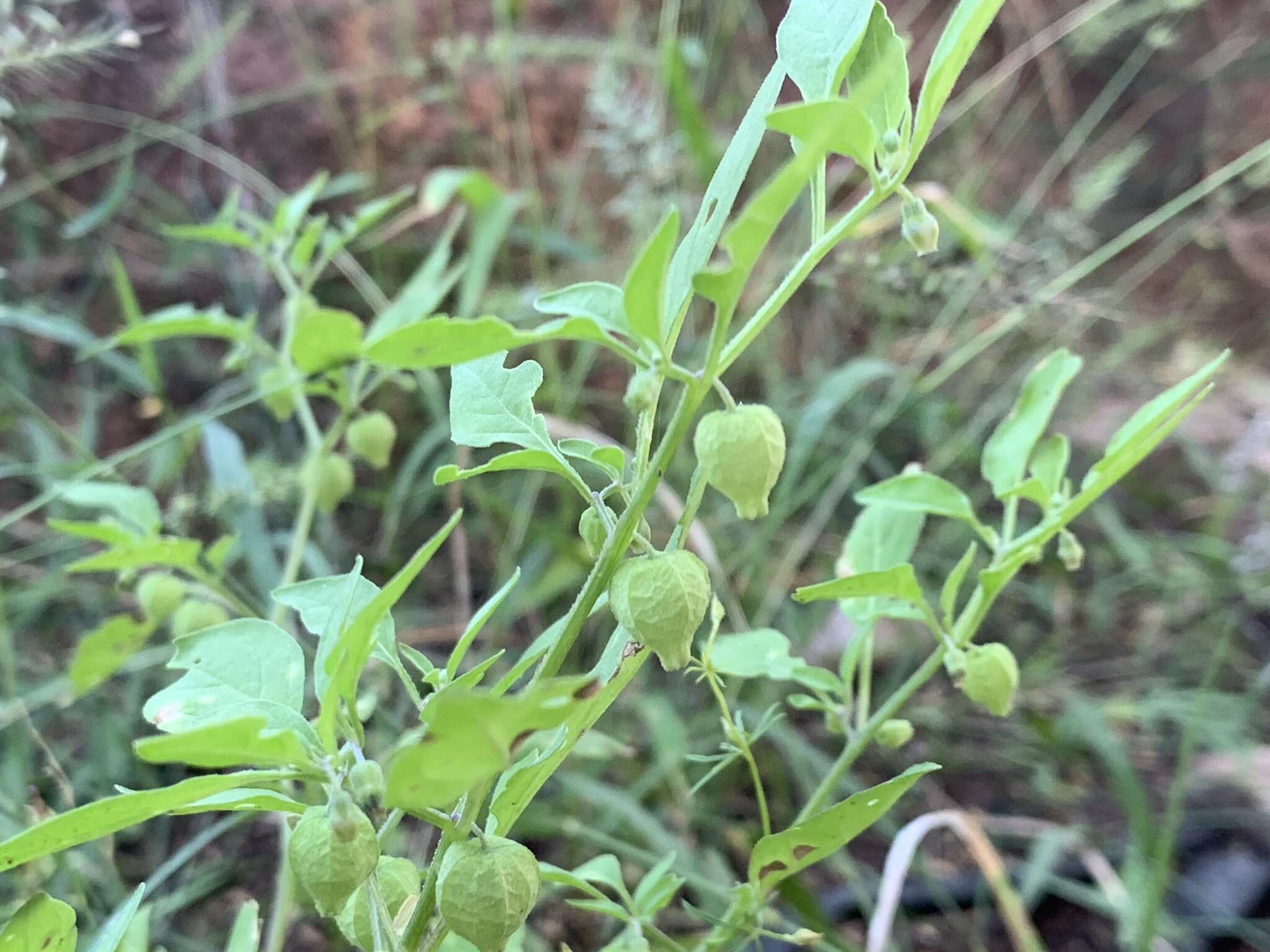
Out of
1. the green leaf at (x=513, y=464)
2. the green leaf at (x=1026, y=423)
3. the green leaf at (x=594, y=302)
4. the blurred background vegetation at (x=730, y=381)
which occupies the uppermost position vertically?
the green leaf at (x=594, y=302)

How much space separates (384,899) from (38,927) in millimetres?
125

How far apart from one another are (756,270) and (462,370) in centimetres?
129

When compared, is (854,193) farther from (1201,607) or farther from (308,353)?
(308,353)

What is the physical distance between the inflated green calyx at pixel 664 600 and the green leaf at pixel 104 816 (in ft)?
0.42

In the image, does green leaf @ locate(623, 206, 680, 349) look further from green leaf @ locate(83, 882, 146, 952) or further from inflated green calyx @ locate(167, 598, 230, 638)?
inflated green calyx @ locate(167, 598, 230, 638)

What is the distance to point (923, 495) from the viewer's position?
0.49 metres

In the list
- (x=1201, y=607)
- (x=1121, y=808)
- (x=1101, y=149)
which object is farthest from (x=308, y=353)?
(x=1101, y=149)

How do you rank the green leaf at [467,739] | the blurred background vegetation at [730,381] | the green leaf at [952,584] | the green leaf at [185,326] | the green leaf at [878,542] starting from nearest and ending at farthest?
the green leaf at [467,739]
the green leaf at [952,584]
the green leaf at [878,542]
the green leaf at [185,326]
the blurred background vegetation at [730,381]

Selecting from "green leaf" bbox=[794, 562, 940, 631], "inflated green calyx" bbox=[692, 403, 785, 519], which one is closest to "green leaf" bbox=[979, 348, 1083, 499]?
"green leaf" bbox=[794, 562, 940, 631]

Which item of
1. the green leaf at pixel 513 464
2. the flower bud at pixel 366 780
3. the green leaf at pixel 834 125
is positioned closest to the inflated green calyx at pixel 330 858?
the flower bud at pixel 366 780

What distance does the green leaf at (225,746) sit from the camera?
0.77 ft

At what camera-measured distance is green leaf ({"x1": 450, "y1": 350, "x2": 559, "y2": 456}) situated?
0.38 meters

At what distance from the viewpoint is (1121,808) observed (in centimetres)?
114

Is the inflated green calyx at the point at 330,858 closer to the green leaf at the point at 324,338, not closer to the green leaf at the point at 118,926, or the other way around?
the green leaf at the point at 118,926
